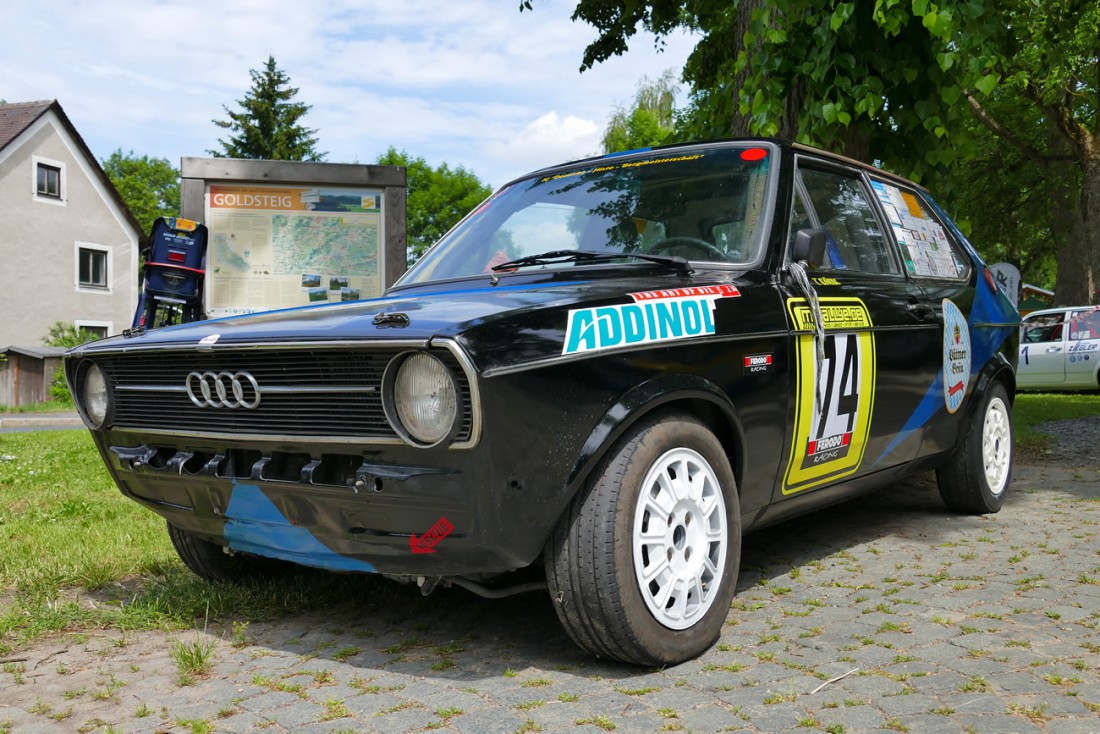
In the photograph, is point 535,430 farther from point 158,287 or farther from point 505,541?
point 158,287

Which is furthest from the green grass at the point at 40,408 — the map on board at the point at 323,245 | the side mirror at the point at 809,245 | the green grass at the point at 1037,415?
the side mirror at the point at 809,245

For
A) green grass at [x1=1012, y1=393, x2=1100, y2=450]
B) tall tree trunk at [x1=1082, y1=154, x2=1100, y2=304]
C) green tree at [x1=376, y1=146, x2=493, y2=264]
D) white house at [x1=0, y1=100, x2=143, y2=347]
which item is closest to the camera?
green grass at [x1=1012, y1=393, x2=1100, y2=450]

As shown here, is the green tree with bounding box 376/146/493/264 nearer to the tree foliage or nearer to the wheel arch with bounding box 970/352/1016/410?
the tree foliage

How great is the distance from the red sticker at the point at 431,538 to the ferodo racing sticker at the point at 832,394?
160cm

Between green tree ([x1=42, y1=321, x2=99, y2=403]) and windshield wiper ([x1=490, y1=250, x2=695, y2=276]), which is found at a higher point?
windshield wiper ([x1=490, y1=250, x2=695, y2=276])

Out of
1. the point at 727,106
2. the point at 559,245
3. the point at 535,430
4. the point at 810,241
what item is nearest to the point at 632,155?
the point at 559,245

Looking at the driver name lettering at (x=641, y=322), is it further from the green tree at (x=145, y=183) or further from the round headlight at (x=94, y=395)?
the green tree at (x=145, y=183)

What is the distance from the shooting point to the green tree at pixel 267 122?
49.3 metres

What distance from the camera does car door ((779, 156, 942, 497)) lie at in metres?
3.87

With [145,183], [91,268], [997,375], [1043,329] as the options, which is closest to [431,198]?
[145,183]

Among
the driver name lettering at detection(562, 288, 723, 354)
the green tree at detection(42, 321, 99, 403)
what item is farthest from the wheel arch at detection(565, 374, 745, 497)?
the green tree at detection(42, 321, 99, 403)

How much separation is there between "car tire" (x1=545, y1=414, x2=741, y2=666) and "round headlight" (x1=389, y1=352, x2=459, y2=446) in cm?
52

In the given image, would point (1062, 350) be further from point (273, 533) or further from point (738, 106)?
point (273, 533)

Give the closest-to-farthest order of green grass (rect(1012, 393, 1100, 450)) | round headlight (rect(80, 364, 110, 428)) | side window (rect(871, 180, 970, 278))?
round headlight (rect(80, 364, 110, 428))
side window (rect(871, 180, 970, 278))
green grass (rect(1012, 393, 1100, 450))
